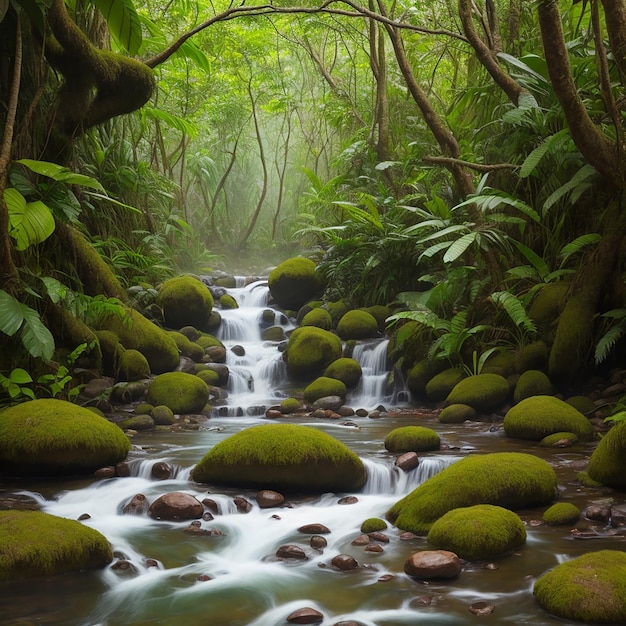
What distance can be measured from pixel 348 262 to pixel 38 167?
628 centimetres

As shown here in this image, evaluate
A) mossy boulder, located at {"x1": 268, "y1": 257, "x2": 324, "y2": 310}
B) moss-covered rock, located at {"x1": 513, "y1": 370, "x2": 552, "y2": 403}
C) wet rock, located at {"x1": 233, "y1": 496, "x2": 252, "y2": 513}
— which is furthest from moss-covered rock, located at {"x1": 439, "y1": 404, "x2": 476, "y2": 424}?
mossy boulder, located at {"x1": 268, "y1": 257, "x2": 324, "y2": 310}

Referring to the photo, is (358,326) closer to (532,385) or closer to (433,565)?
(532,385)

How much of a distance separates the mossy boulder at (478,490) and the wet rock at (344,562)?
0.60 m

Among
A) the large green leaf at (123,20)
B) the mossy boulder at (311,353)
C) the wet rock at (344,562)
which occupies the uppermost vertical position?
the large green leaf at (123,20)

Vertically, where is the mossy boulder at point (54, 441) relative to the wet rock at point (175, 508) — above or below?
above

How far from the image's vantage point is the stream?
3463 mm

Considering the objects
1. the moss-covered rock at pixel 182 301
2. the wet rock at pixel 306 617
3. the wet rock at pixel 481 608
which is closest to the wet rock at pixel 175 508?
the wet rock at pixel 306 617

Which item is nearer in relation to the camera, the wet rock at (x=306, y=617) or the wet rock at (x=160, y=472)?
the wet rock at (x=306, y=617)

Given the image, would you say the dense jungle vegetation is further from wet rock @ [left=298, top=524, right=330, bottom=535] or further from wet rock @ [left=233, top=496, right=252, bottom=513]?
wet rock @ [left=298, top=524, right=330, bottom=535]

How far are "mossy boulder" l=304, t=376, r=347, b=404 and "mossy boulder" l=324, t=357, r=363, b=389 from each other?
17cm

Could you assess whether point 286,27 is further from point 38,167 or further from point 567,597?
point 567,597

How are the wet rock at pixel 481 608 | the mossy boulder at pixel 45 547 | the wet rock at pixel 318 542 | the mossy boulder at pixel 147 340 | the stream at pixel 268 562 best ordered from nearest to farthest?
the wet rock at pixel 481 608 → the stream at pixel 268 562 → the mossy boulder at pixel 45 547 → the wet rock at pixel 318 542 → the mossy boulder at pixel 147 340

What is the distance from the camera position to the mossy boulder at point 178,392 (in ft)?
27.3

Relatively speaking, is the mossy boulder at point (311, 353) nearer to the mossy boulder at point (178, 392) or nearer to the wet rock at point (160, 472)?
the mossy boulder at point (178, 392)
